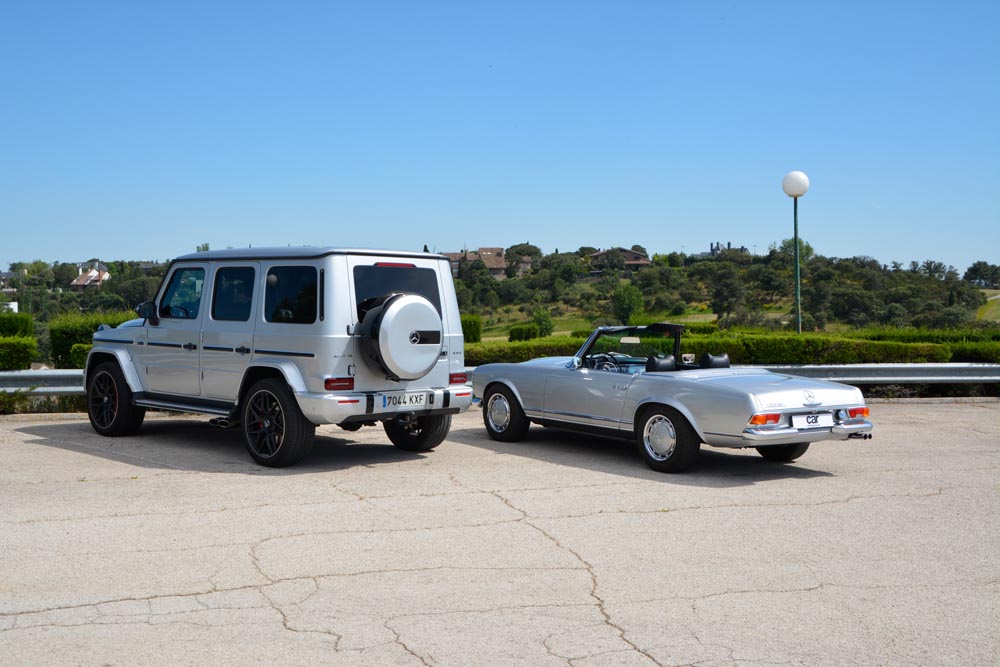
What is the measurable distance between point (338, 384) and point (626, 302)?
109 feet

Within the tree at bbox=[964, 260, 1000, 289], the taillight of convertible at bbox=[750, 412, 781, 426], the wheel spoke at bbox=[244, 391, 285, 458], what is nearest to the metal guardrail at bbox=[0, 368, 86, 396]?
the wheel spoke at bbox=[244, 391, 285, 458]

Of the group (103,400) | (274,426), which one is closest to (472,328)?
(103,400)

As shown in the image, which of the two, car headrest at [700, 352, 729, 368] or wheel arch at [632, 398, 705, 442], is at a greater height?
car headrest at [700, 352, 729, 368]

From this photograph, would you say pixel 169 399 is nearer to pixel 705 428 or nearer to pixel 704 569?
pixel 705 428

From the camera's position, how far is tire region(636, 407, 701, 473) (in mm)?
8828

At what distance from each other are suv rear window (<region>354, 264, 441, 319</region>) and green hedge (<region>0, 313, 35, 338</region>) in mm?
9368

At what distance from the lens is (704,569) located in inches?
227

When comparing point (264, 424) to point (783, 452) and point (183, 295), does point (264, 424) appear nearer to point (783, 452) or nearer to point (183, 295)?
point (183, 295)

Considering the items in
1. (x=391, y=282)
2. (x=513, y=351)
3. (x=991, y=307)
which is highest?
(x=991, y=307)

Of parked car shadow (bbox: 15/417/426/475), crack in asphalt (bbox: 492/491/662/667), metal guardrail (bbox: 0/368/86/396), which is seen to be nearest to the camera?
crack in asphalt (bbox: 492/491/662/667)

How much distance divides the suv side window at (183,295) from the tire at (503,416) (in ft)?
11.2

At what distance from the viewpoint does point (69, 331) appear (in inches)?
610

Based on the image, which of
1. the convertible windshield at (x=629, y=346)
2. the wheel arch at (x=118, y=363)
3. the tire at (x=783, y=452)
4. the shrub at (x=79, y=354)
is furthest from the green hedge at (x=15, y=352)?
the tire at (x=783, y=452)

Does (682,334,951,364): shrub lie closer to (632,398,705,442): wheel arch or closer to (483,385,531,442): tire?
(483,385,531,442): tire
